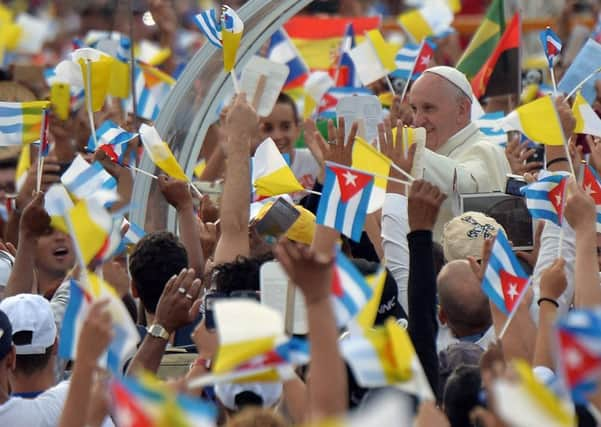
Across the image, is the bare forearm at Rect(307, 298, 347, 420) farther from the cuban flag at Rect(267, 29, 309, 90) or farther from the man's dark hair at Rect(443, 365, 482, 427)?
the cuban flag at Rect(267, 29, 309, 90)

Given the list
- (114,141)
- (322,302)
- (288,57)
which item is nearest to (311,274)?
(322,302)

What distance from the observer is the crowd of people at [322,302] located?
405 cm

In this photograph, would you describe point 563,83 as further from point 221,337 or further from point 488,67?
point 221,337

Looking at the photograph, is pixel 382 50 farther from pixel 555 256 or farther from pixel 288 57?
pixel 555 256

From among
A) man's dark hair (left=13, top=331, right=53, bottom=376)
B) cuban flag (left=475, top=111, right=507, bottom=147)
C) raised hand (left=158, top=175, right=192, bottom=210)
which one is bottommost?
man's dark hair (left=13, top=331, right=53, bottom=376)

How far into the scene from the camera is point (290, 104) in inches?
391

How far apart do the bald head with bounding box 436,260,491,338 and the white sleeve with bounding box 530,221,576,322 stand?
22 centimetres

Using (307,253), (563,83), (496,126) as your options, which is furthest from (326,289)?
(496,126)

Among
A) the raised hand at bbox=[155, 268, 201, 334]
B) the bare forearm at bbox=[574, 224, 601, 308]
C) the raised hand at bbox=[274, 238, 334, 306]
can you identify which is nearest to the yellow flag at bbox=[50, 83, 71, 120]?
the raised hand at bbox=[155, 268, 201, 334]

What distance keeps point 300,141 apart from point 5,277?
416 cm

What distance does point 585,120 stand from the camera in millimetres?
6895

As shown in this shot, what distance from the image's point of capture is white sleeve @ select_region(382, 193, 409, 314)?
6.67 meters

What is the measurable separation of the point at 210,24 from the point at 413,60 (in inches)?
107

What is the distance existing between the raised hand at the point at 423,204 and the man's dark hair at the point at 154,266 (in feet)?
4.21
